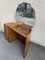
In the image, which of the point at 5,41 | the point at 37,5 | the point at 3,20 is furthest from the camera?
the point at 3,20

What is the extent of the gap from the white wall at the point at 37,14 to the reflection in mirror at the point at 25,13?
0.25 feet

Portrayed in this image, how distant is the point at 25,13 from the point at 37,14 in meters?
0.29

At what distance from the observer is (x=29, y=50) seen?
6.68 feet

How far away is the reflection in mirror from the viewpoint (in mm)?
2108

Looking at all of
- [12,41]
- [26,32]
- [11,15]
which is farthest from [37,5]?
[12,41]

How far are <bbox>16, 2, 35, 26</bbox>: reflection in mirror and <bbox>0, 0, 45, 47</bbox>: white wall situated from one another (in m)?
0.08

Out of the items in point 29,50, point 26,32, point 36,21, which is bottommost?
point 29,50

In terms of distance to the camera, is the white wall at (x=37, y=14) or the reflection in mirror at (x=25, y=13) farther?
the reflection in mirror at (x=25, y=13)

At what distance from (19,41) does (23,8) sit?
604 millimetres

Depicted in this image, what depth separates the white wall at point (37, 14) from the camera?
76.8 inches

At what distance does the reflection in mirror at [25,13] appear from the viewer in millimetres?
2108

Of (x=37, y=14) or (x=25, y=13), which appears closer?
(x=37, y=14)

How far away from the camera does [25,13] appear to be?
2.21 meters

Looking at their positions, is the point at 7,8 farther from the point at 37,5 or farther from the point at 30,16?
the point at 37,5
